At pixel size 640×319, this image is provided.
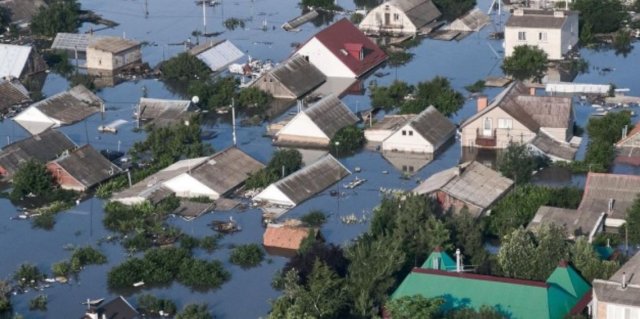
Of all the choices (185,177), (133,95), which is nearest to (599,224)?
(185,177)

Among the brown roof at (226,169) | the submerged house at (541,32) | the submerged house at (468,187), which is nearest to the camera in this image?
the submerged house at (468,187)

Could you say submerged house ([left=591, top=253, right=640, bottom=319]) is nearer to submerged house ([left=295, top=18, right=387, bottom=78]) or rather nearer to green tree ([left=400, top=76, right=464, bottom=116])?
green tree ([left=400, top=76, right=464, bottom=116])

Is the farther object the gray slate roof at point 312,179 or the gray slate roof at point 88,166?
the gray slate roof at point 88,166

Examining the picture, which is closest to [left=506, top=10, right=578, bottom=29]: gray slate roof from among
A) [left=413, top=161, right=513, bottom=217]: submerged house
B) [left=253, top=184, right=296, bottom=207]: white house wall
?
[left=413, top=161, right=513, bottom=217]: submerged house

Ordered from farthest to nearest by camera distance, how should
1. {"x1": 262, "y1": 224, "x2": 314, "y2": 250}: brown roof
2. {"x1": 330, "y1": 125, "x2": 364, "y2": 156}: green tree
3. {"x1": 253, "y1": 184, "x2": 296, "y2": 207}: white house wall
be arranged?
{"x1": 330, "y1": 125, "x2": 364, "y2": 156}: green tree → {"x1": 253, "y1": 184, "x2": 296, "y2": 207}: white house wall → {"x1": 262, "y1": 224, "x2": 314, "y2": 250}: brown roof

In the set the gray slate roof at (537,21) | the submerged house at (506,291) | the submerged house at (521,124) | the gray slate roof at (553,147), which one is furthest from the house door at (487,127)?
the submerged house at (506,291)

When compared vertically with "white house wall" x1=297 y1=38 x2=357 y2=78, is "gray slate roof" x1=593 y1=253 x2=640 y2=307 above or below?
above

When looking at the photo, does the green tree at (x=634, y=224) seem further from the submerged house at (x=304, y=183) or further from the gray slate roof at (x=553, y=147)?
the submerged house at (x=304, y=183)

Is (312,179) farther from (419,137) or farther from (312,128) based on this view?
(312,128)
